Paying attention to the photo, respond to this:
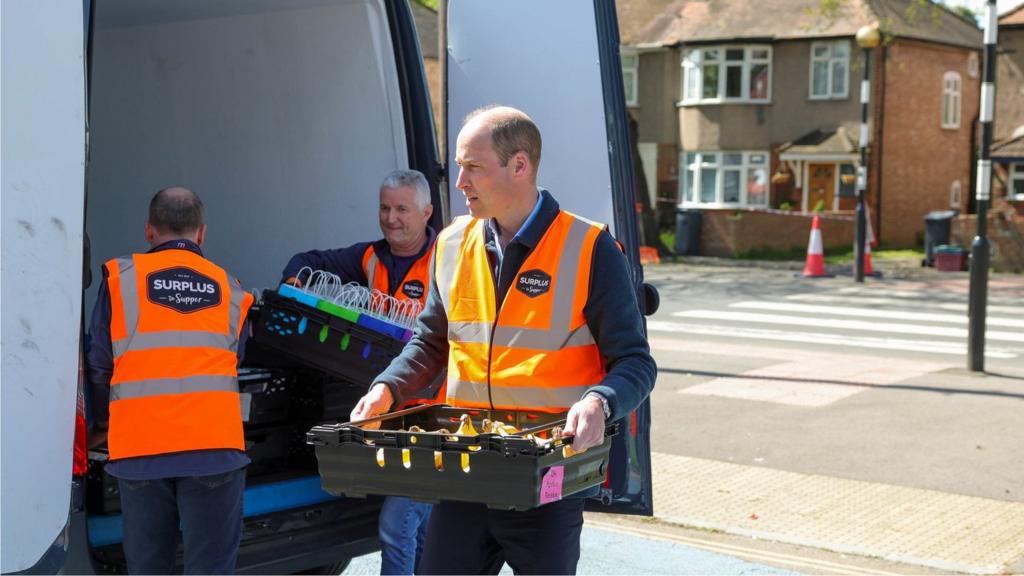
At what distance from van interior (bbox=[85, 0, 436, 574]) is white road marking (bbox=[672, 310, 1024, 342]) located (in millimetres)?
10413

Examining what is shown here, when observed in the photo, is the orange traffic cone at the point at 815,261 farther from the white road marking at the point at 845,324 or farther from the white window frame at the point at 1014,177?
the white window frame at the point at 1014,177

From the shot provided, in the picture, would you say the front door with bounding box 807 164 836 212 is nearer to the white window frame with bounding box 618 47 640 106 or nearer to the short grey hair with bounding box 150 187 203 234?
the white window frame with bounding box 618 47 640 106

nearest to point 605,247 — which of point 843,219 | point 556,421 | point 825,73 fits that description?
point 556,421

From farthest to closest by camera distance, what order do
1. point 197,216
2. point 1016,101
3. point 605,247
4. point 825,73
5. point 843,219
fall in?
point 1016,101 → point 825,73 → point 843,219 → point 197,216 → point 605,247

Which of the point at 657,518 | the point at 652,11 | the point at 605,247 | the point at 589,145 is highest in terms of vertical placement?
the point at 652,11

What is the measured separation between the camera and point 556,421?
296 centimetres

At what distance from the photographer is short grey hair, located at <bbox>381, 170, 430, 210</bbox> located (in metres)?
4.87

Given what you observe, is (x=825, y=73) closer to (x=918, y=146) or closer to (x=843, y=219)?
(x=918, y=146)

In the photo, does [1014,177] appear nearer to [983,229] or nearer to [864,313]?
[864,313]

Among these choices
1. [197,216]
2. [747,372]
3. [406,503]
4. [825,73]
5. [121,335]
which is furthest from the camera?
[825,73]

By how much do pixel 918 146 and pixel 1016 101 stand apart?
193 inches

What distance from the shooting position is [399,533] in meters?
4.32

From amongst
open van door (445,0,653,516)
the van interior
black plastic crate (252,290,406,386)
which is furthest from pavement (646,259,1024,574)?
black plastic crate (252,290,406,386)

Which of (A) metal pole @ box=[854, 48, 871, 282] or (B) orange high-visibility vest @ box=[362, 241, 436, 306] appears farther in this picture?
(A) metal pole @ box=[854, 48, 871, 282]
